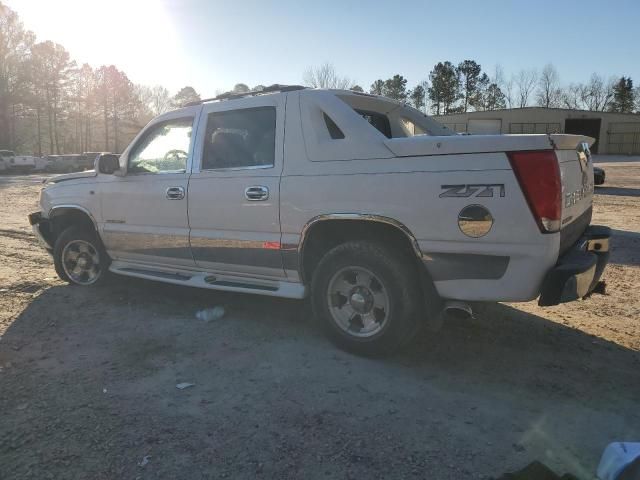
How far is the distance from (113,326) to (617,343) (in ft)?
14.4

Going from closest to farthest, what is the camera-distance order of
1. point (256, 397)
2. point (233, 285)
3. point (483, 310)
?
point (256, 397)
point (233, 285)
point (483, 310)

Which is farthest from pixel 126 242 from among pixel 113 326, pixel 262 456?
pixel 262 456

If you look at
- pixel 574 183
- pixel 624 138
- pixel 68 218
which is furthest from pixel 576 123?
pixel 68 218

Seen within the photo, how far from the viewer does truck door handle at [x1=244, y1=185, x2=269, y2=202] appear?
13.9 ft

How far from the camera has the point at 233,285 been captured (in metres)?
4.67

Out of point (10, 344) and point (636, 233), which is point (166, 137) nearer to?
point (10, 344)

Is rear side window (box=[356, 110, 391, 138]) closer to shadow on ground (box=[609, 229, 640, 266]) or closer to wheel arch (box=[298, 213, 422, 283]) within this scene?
wheel arch (box=[298, 213, 422, 283])

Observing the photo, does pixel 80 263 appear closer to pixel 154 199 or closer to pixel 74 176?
pixel 74 176

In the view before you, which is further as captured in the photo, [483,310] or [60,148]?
[60,148]

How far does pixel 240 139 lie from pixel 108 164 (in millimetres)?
1681

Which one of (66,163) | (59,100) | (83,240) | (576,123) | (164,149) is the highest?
(59,100)

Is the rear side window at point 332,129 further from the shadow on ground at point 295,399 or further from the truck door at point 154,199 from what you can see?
the shadow on ground at point 295,399

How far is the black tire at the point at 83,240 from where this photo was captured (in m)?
5.79

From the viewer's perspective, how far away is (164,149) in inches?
204
